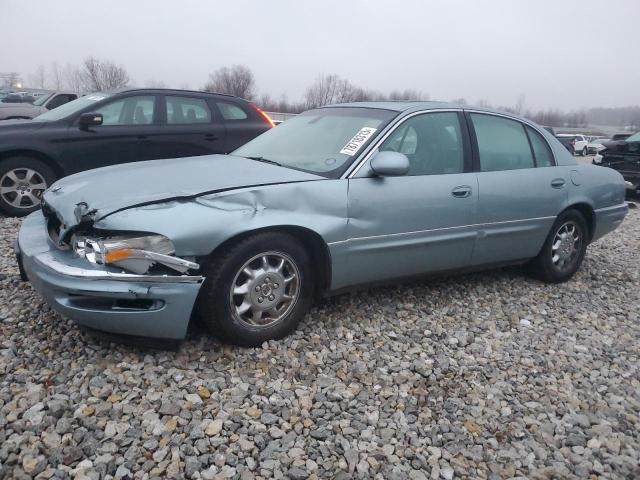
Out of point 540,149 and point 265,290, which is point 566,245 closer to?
point 540,149

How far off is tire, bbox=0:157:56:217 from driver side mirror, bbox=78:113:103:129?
59cm

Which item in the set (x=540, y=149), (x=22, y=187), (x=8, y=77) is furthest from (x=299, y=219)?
(x=8, y=77)

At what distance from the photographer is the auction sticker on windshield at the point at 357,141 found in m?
3.32

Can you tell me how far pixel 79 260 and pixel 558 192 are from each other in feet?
11.8

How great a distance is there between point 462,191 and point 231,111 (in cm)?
393

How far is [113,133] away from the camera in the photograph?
228 inches

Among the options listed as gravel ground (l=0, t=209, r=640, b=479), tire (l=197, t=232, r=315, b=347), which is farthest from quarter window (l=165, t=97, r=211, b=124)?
tire (l=197, t=232, r=315, b=347)

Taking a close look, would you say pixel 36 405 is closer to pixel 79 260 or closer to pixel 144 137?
pixel 79 260

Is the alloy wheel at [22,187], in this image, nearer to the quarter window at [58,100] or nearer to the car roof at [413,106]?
the car roof at [413,106]

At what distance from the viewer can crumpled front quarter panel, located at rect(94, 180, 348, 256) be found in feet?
8.45

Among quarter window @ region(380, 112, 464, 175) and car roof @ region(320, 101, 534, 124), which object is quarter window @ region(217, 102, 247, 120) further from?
quarter window @ region(380, 112, 464, 175)

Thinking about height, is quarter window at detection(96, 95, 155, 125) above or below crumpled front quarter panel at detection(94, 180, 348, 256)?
above

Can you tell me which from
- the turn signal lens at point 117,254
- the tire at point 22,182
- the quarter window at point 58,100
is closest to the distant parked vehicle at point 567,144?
the turn signal lens at point 117,254

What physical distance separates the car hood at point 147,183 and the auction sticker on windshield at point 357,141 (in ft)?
1.10
